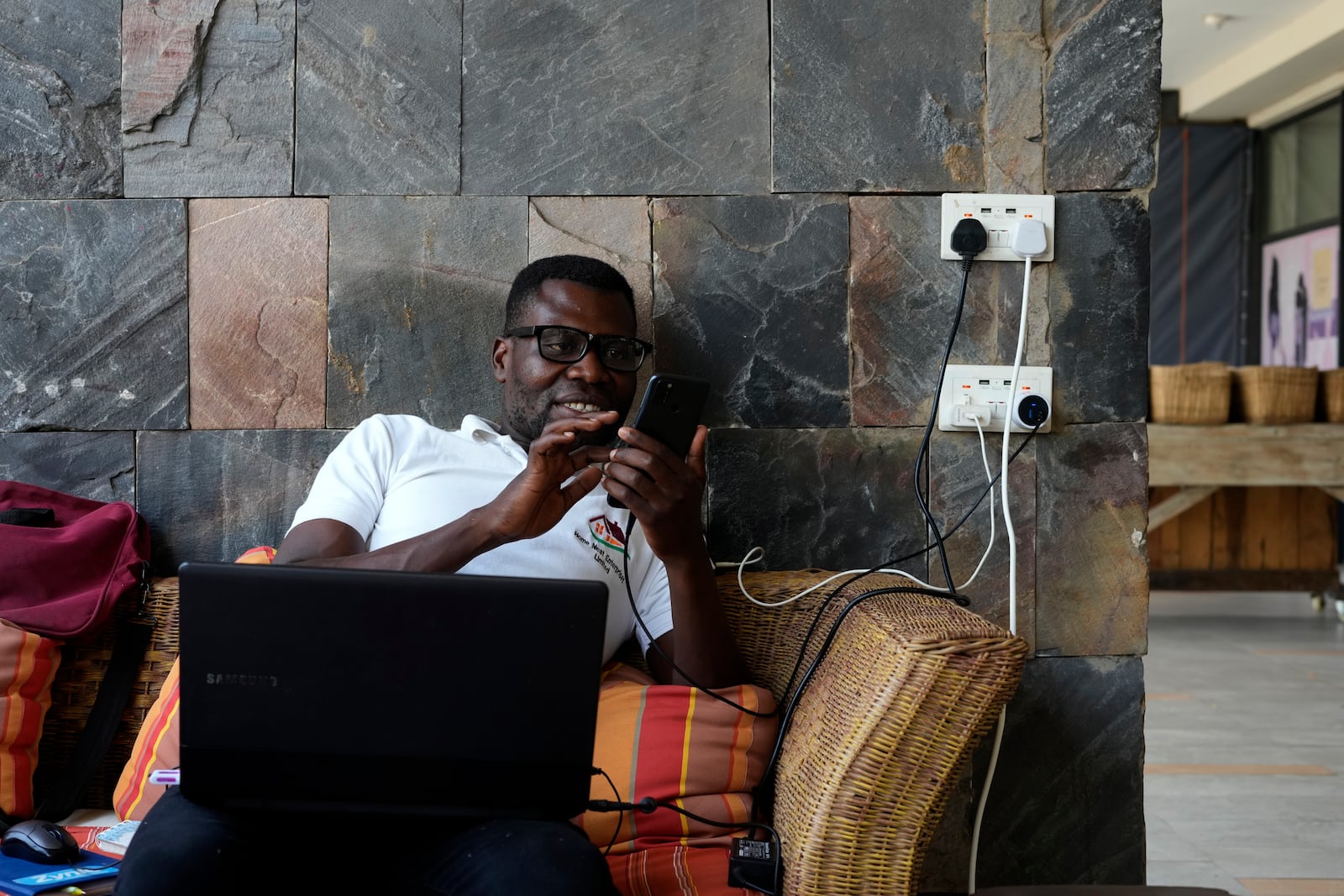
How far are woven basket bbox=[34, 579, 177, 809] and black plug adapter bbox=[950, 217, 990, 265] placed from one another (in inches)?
60.0

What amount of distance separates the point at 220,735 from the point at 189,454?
1.04m

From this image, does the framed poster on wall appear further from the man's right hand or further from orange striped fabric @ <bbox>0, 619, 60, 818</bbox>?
orange striped fabric @ <bbox>0, 619, 60, 818</bbox>

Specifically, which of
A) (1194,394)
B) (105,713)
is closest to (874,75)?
(105,713)

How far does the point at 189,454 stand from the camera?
204cm

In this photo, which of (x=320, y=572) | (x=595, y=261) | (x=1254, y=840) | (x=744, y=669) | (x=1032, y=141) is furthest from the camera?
(x=1254, y=840)

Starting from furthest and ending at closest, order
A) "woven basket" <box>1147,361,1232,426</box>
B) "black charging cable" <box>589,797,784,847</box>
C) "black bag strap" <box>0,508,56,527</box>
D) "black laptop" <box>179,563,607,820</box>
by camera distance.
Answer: "woven basket" <box>1147,361,1232,426</box>
"black bag strap" <box>0,508,56,527</box>
"black charging cable" <box>589,797,784,847</box>
"black laptop" <box>179,563,607,820</box>

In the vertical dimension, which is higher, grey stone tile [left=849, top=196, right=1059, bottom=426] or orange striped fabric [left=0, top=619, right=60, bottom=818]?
grey stone tile [left=849, top=196, right=1059, bottom=426]

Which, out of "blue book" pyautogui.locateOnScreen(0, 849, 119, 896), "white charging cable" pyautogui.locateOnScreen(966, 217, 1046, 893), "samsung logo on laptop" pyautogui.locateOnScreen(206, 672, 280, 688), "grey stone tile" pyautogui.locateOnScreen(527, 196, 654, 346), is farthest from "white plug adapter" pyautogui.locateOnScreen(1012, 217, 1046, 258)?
"blue book" pyautogui.locateOnScreen(0, 849, 119, 896)

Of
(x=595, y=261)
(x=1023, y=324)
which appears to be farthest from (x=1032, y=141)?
(x=595, y=261)

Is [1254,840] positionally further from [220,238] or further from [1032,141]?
[220,238]

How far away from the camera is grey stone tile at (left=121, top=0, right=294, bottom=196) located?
203cm

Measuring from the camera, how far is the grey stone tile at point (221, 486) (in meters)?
2.04

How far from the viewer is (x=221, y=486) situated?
204 cm

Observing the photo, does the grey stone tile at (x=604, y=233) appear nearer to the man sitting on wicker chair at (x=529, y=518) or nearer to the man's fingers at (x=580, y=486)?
the man sitting on wicker chair at (x=529, y=518)
